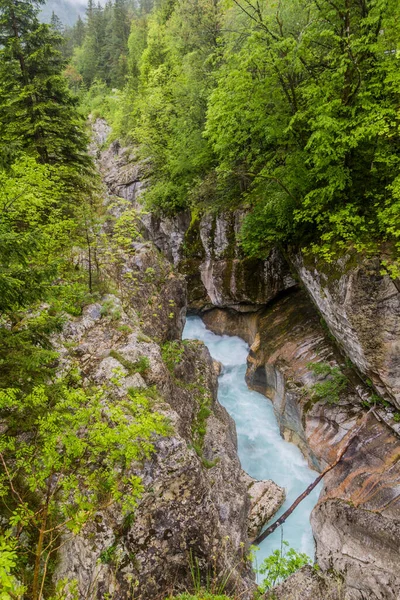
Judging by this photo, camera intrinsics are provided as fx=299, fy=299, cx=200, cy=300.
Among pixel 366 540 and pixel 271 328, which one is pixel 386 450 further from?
pixel 271 328

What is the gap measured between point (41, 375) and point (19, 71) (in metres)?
11.2

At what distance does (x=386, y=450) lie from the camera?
30.0ft

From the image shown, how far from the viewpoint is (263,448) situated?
1312 cm

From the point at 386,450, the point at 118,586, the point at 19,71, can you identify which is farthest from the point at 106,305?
the point at 386,450

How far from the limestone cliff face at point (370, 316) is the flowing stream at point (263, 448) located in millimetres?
5022

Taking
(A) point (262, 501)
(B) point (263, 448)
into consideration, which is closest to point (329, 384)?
(B) point (263, 448)

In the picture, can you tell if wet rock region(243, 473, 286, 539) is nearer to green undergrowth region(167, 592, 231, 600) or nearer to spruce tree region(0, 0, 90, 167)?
green undergrowth region(167, 592, 231, 600)

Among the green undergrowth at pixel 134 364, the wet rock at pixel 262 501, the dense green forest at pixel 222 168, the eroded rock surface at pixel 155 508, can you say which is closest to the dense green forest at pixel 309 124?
the dense green forest at pixel 222 168

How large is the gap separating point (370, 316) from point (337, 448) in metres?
4.79

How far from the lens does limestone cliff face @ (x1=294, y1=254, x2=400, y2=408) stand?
8.89m

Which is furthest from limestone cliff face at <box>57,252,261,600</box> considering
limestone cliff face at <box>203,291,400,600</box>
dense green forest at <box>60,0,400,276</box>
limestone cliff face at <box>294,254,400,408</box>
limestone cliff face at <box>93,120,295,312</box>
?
limestone cliff face at <box>93,120,295,312</box>

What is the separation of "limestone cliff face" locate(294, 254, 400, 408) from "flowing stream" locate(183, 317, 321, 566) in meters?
5.02

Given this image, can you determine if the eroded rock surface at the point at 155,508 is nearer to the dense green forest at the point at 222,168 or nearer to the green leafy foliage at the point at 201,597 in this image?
the dense green forest at the point at 222,168

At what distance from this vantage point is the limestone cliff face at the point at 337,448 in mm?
7246
